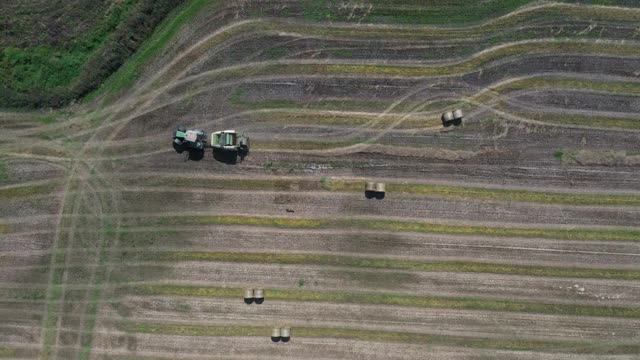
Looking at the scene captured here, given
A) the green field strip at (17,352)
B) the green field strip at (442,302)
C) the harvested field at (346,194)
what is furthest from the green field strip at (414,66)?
the green field strip at (17,352)

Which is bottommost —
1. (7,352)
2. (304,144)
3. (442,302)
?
(7,352)

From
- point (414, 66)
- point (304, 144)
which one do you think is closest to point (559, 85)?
point (414, 66)

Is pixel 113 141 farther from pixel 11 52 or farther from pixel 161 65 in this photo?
pixel 11 52

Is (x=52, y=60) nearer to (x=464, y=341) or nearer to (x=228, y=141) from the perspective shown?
(x=228, y=141)

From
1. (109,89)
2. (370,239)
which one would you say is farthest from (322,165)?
(109,89)

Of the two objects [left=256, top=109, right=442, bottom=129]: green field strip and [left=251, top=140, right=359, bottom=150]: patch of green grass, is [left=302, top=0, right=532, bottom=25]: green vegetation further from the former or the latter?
[left=251, top=140, right=359, bottom=150]: patch of green grass

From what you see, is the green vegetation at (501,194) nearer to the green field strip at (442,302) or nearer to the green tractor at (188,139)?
the green field strip at (442,302)

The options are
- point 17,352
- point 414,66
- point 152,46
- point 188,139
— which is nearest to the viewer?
point 188,139
